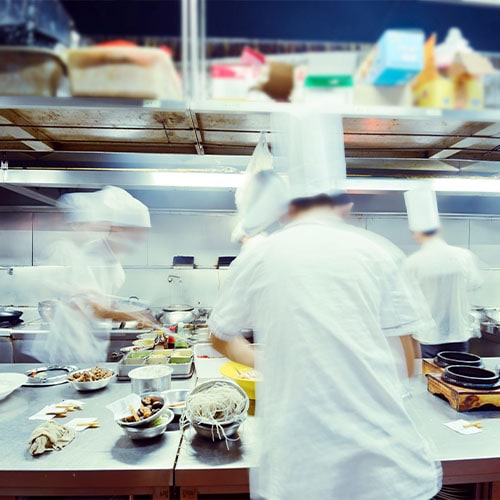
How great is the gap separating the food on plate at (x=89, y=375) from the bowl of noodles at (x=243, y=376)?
2.19 feet

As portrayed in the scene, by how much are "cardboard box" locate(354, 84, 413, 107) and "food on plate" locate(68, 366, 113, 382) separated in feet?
6.16

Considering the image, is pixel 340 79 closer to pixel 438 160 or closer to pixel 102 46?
pixel 102 46

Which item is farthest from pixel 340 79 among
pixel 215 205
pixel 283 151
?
pixel 215 205

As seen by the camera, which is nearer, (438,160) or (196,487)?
(196,487)

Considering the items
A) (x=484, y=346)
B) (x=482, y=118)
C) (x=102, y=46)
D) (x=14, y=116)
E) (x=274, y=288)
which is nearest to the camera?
(x=274, y=288)

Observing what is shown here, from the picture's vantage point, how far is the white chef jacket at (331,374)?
1092 mm

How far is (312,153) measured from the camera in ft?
4.28

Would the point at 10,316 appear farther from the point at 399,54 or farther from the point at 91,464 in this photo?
the point at 399,54

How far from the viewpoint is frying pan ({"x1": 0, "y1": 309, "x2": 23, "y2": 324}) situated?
4.20 metres

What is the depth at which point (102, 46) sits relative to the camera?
128 centimetres

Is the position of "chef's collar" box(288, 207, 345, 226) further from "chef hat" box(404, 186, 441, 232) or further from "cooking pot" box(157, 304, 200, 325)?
"cooking pot" box(157, 304, 200, 325)

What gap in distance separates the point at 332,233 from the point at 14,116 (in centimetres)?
190

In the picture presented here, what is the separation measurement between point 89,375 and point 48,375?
0.36 meters

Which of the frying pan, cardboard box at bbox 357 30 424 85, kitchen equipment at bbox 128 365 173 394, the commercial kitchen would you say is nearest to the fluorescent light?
the commercial kitchen
